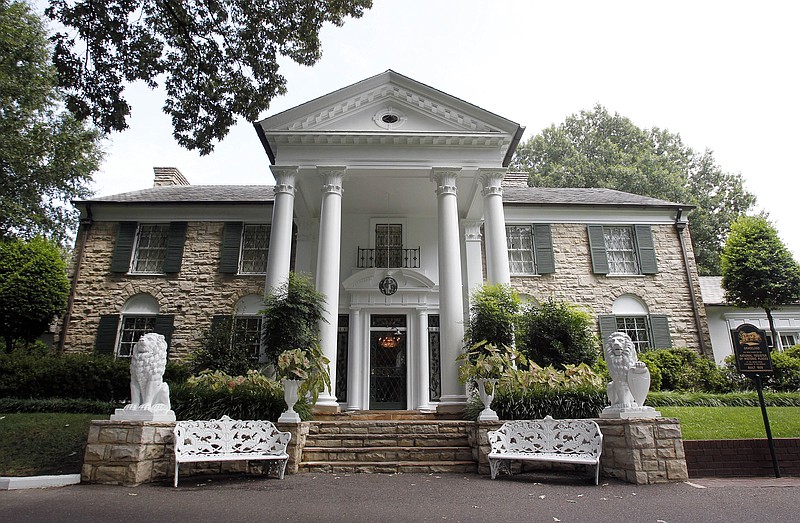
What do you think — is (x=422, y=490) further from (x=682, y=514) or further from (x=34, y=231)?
(x=34, y=231)

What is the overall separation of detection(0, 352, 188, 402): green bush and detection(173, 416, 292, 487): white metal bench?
5.05 m

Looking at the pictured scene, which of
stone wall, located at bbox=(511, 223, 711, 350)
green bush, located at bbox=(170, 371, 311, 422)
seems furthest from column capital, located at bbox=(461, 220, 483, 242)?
green bush, located at bbox=(170, 371, 311, 422)

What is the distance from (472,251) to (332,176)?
4573 millimetres

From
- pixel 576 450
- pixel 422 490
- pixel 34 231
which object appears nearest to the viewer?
pixel 422 490

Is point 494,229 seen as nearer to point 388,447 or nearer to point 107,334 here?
point 388,447

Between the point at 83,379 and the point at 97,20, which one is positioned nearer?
the point at 97,20

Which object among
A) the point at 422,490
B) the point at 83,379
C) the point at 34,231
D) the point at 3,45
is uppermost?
the point at 3,45

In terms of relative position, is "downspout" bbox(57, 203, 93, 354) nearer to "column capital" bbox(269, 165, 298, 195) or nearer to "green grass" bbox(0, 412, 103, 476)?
"green grass" bbox(0, 412, 103, 476)

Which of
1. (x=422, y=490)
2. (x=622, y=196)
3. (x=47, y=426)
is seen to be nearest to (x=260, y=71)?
(x=422, y=490)

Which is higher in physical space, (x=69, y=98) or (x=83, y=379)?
(x=69, y=98)

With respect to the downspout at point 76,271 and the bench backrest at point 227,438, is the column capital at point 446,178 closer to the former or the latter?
the bench backrest at point 227,438

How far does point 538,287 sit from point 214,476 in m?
9.98

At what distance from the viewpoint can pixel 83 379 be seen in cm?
1024

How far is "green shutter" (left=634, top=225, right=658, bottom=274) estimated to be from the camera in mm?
13586
